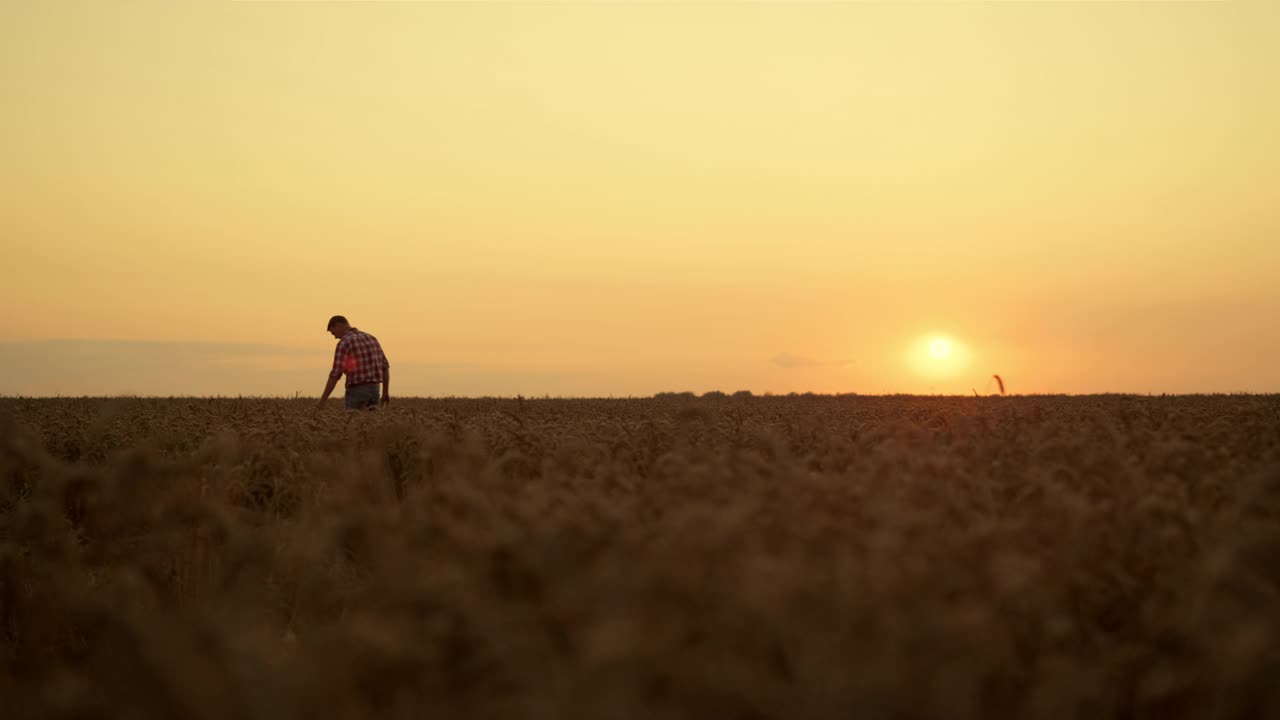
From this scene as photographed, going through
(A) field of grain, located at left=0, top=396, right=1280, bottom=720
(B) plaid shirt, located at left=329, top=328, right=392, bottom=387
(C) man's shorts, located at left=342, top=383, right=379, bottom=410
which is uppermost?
(B) plaid shirt, located at left=329, top=328, right=392, bottom=387

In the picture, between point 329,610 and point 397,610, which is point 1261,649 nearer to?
point 397,610

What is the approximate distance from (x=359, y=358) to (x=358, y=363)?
0.08 metres

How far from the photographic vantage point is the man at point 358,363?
46.6 ft

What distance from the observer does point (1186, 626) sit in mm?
2127

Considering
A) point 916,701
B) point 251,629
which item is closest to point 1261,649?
point 916,701

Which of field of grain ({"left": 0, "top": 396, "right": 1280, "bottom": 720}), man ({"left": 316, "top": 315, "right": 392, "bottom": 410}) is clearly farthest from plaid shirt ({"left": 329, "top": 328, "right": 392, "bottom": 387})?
field of grain ({"left": 0, "top": 396, "right": 1280, "bottom": 720})

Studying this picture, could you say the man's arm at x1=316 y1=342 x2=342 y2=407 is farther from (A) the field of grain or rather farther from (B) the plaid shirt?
(A) the field of grain

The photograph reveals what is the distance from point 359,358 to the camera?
46.9 ft

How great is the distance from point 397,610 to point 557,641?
39cm

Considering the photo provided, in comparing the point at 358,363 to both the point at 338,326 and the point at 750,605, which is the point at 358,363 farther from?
the point at 750,605

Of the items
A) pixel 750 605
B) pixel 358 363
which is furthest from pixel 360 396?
pixel 750 605

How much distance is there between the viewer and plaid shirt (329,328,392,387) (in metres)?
14.2

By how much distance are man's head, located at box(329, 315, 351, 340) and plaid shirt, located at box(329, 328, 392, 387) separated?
0.72 feet

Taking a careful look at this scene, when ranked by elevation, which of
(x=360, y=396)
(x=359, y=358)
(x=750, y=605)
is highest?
(x=359, y=358)
